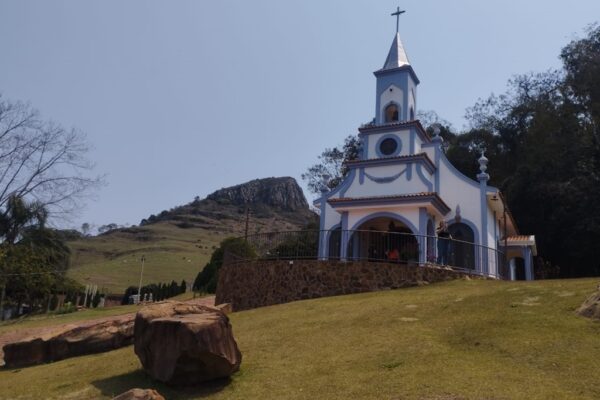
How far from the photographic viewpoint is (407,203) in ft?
69.7

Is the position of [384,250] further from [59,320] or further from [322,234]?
[59,320]

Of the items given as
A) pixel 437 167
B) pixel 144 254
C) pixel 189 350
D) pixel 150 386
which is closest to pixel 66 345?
pixel 150 386

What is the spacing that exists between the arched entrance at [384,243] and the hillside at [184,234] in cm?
1923

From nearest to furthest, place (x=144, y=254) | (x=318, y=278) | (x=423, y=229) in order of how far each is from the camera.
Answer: (x=318, y=278) → (x=423, y=229) → (x=144, y=254)

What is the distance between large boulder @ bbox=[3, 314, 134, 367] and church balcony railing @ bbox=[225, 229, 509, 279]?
7.33 metres

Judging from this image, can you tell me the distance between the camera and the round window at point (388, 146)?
80.3ft

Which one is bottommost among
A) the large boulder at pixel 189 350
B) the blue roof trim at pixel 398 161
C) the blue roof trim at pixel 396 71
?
the large boulder at pixel 189 350

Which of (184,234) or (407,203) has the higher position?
(184,234)

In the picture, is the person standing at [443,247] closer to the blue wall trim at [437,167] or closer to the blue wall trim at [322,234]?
the blue wall trim at [437,167]

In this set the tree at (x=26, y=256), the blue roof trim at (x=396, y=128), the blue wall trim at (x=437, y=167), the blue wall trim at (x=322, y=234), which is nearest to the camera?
the blue wall trim at (x=322, y=234)

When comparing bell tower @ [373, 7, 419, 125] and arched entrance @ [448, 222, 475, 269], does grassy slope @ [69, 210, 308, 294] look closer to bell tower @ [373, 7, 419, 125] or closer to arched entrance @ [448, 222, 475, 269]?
bell tower @ [373, 7, 419, 125]

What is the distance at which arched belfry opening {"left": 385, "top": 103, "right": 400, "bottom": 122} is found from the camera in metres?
25.8

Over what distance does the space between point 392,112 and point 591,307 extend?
17172mm

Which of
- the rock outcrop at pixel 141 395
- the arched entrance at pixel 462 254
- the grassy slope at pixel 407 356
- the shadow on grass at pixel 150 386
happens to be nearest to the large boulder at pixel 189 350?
the shadow on grass at pixel 150 386
